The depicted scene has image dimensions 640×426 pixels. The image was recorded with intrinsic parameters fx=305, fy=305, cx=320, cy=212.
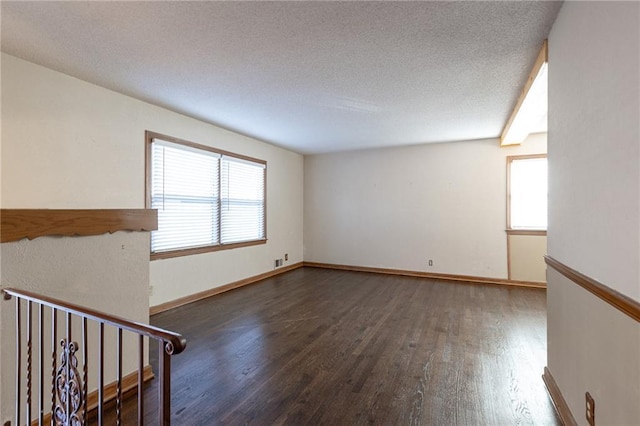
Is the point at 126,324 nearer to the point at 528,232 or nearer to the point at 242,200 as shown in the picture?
the point at 242,200

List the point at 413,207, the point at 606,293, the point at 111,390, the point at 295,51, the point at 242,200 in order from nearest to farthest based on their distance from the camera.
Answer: the point at 606,293 → the point at 111,390 → the point at 295,51 → the point at 242,200 → the point at 413,207

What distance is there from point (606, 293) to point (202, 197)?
4.16 m

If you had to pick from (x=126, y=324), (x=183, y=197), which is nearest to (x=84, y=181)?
(x=183, y=197)

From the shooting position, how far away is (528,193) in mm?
4832

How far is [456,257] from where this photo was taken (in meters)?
5.29

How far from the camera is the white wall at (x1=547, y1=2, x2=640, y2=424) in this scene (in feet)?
3.50

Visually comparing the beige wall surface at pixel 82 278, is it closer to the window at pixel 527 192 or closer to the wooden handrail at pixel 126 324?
the wooden handrail at pixel 126 324

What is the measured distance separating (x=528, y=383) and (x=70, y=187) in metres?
4.07

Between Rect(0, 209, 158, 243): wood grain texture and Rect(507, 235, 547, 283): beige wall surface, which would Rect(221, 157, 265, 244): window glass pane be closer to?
Rect(0, 209, 158, 243): wood grain texture

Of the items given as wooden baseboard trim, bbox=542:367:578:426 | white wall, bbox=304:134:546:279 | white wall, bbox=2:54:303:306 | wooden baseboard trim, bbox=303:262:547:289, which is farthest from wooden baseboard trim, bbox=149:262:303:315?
wooden baseboard trim, bbox=542:367:578:426

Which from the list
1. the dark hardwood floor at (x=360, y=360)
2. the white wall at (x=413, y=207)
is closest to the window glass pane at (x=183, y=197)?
the dark hardwood floor at (x=360, y=360)

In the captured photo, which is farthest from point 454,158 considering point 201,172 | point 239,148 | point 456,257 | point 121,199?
point 121,199

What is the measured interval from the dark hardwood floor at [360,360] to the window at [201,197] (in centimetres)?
89

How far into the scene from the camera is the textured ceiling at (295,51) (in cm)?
185
